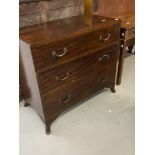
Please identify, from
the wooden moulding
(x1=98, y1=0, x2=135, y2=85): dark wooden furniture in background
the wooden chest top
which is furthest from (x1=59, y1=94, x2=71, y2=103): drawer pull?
(x1=98, y1=0, x2=135, y2=85): dark wooden furniture in background

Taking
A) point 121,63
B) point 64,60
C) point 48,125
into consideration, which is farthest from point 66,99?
point 121,63

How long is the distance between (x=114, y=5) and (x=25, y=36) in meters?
1.34

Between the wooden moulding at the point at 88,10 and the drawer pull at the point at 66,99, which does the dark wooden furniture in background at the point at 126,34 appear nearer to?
the wooden moulding at the point at 88,10

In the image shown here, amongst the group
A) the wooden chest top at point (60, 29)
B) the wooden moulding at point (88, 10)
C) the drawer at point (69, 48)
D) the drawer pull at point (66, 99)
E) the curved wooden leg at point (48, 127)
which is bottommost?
the curved wooden leg at point (48, 127)

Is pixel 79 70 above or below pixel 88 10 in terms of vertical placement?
below

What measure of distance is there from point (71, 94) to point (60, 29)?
0.53 metres

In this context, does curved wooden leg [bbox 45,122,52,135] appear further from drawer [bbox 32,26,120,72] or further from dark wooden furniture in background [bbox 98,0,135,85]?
dark wooden furniture in background [bbox 98,0,135,85]

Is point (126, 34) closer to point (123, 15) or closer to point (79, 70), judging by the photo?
point (123, 15)

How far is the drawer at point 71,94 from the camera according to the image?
154 centimetres

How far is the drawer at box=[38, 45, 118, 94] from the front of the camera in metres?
1.45

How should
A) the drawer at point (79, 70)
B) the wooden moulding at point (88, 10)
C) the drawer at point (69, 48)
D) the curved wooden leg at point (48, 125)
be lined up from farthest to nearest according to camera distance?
the wooden moulding at point (88, 10) < the curved wooden leg at point (48, 125) < the drawer at point (79, 70) < the drawer at point (69, 48)

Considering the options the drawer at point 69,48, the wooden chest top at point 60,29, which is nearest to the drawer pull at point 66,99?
the drawer at point 69,48

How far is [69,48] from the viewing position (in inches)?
56.8
